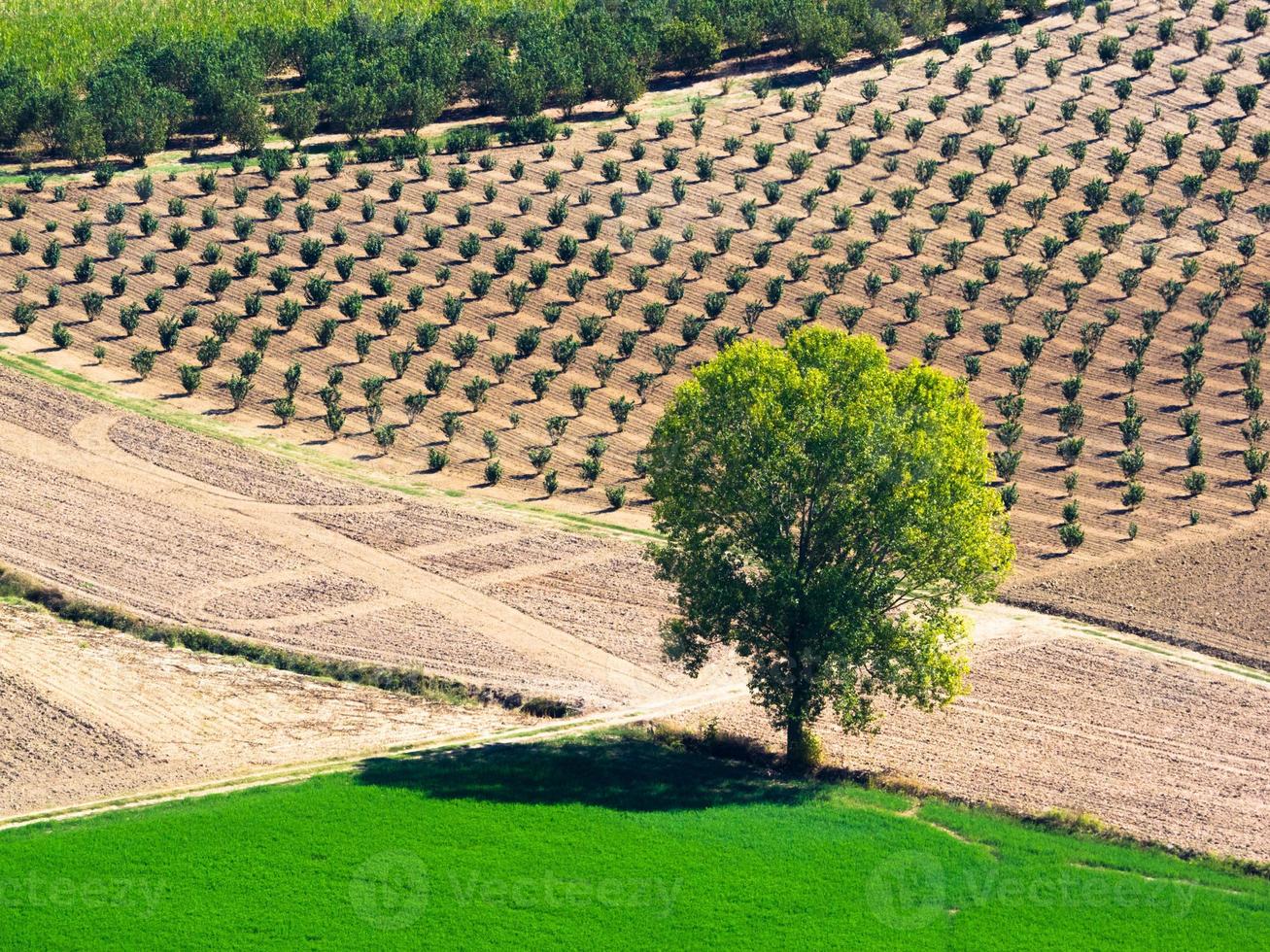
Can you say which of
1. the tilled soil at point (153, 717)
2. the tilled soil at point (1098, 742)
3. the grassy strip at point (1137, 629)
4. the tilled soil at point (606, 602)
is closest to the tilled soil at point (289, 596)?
the tilled soil at point (153, 717)

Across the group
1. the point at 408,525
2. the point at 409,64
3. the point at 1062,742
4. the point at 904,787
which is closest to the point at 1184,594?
the point at 1062,742

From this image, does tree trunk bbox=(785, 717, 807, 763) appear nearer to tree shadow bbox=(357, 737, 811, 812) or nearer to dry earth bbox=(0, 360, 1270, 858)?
tree shadow bbox=(357, 737, 811, 812)

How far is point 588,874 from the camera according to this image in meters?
49.9

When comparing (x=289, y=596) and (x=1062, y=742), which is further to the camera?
(x=289, y=596)

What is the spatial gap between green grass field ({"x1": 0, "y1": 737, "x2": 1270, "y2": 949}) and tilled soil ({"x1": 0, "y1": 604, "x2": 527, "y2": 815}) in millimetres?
2857

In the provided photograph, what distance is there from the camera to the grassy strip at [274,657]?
63.2 metres

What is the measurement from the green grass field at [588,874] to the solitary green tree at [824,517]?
408cm

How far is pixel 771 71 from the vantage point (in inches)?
4958

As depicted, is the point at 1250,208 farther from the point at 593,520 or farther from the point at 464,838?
the point at 464,838

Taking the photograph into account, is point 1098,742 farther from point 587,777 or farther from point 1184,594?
point 587,777

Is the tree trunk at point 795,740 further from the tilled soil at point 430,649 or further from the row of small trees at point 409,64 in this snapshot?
the row of small trees at point 409,64

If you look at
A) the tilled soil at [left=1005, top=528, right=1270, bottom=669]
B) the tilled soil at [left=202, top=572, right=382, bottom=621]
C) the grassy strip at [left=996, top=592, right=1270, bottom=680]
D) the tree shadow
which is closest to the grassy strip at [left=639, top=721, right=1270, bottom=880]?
the tree shadow

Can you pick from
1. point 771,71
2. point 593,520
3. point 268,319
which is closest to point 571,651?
point 593,520

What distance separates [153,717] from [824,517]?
2280cm
